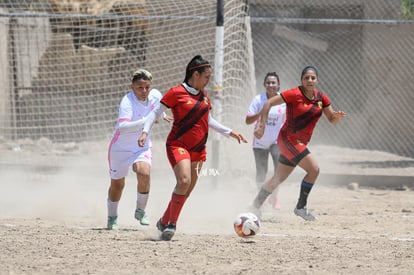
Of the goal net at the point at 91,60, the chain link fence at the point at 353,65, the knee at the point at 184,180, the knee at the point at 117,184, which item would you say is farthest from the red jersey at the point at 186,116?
the chain link fence at the point at 353,65

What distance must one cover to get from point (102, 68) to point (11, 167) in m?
3.81

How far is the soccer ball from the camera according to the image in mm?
7004

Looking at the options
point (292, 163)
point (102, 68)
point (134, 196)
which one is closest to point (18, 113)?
point (102, 68)

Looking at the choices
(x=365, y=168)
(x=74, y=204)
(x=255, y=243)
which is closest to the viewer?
(x=255, y=243)

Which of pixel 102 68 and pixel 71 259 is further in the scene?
pixel 102 68

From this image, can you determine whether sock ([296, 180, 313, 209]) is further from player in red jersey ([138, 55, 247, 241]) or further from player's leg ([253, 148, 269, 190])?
player in red jersey ([138, 55, 247, 241])

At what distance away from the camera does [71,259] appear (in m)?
5.86

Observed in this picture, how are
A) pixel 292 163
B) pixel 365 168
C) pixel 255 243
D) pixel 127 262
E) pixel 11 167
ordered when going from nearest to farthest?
1. pixel 127 262
2. pixel 255 243
3. pixel 292 163
4. pixel 11 167
5. pixel 365 168

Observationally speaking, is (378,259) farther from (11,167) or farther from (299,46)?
(299,46)

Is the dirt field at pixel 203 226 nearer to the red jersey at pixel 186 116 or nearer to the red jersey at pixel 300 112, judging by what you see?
the red jersey at pixel 186 116

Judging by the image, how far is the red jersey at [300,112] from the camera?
27.8 feet

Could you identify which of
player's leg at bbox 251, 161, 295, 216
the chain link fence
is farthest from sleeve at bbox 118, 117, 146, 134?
the chain link fence

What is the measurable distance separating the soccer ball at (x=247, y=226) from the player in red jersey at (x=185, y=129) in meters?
0.58

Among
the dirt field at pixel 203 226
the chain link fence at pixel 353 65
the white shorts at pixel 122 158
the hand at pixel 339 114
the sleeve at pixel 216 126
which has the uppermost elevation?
the chain link fence at pixel 353 65
